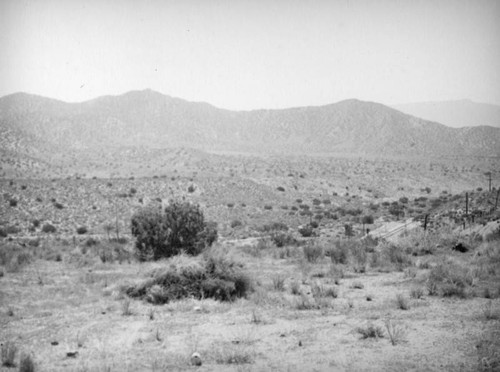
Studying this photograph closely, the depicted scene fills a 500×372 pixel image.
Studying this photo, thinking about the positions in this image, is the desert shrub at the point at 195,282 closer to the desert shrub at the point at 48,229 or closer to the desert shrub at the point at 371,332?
the desert shrub at the point at 371,332

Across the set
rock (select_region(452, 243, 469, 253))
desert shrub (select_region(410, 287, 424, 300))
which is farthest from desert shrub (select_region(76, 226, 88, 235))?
desert shrub (select_region(410, 287, 424, 300))

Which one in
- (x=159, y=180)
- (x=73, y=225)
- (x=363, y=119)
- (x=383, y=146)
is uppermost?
(x=363, y=119)

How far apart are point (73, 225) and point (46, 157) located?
50.2m

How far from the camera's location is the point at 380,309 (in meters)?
11.7

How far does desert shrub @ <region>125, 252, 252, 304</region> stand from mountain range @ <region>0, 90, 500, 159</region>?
8200 cm

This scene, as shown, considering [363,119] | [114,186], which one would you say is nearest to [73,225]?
[114,186]

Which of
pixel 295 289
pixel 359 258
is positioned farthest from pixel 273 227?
pixel 295 289

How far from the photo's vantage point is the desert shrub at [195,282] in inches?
513

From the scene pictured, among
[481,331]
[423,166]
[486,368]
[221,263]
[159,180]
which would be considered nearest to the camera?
[486,368]

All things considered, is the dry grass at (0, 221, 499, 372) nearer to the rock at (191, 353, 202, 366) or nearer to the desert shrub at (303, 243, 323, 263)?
the rock at (191, 353, 202, 366)

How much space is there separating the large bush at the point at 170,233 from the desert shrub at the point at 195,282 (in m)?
6.81

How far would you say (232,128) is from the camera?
4820 inches

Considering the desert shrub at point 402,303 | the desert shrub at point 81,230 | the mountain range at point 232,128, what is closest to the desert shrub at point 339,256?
the desert shrub at point 402,303

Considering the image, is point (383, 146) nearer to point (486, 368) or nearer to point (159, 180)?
point (159, 180)
